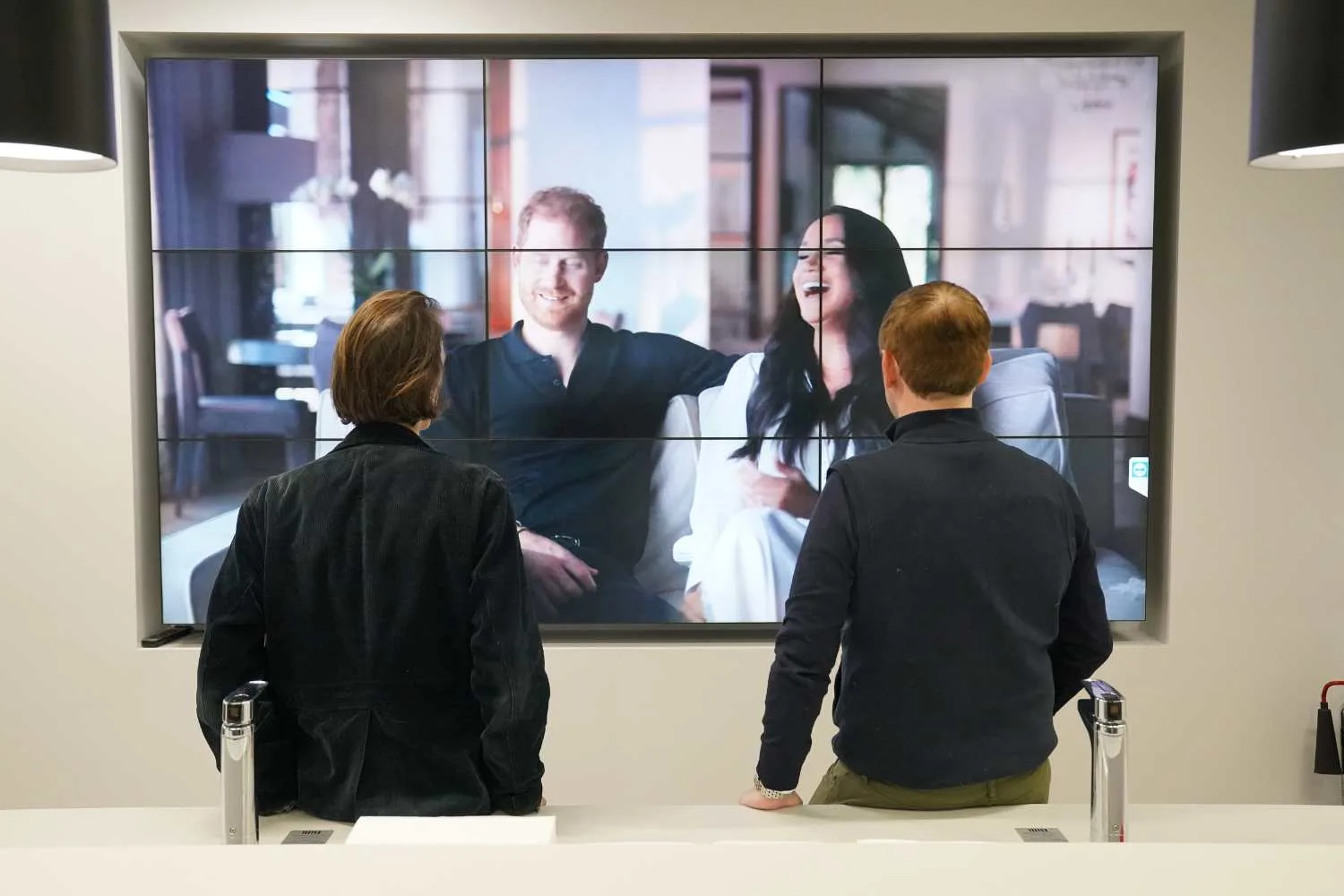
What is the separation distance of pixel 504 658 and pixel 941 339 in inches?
30.5

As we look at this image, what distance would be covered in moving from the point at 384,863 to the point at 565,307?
2.53 meters

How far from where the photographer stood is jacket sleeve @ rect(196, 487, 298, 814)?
1.53 meters

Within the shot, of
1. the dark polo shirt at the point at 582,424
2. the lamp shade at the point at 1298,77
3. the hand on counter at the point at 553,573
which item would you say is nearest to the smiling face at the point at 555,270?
the dark polo shirt at the point at 582,424

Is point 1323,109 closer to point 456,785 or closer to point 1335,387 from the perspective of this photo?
point 456,785

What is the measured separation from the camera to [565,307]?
333 cm

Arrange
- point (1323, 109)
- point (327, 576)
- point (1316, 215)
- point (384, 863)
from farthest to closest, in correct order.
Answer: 1. point (1316, 215)
2. point (327, 576)
3. point (1323, 109)
4. point (384, 863)

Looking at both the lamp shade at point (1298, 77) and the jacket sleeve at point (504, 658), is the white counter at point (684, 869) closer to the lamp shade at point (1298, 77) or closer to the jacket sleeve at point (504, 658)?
the jacket sleeve at point (504, 658)

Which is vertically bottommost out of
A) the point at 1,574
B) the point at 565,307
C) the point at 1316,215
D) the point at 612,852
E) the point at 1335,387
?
the point at 1,574

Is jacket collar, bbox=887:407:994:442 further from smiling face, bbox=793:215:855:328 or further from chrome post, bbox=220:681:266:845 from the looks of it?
smiling face, bbox=793:215:855:328

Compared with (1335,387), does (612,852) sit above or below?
below

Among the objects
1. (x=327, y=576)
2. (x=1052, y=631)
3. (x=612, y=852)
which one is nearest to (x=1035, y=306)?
(x=1052, y=631)

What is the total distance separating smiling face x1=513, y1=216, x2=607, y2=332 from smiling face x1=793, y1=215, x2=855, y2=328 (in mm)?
613

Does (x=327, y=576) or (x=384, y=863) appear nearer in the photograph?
(x=384, y=863)

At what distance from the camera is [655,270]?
10.9ft
